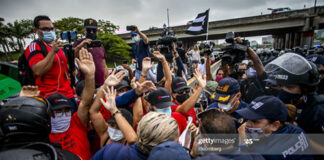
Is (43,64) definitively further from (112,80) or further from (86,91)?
(112,80)

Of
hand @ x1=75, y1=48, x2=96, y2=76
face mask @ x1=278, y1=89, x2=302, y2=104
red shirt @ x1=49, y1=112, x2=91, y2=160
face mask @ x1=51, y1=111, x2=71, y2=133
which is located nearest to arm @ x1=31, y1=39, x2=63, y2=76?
hand @ x1=75, y1=48, x2=96, y2=76

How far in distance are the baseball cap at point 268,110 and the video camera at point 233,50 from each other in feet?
4.56

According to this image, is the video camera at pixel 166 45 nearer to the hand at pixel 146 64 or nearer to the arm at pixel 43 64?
the hand at pixel 146 64

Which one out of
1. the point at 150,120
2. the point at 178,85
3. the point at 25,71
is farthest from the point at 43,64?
the point at 178,85

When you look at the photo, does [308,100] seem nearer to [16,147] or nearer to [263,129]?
[263,129]

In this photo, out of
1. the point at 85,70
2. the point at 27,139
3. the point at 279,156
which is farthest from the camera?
the point at 85,70

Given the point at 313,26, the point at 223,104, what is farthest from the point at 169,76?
the point at 313,26

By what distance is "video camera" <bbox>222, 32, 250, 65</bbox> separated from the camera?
3002 mm

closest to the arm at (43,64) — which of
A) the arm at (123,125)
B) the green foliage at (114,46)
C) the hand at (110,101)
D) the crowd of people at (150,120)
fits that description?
the crowd of people at (150,120)

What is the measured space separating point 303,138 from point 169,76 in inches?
91.3

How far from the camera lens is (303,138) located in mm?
1599

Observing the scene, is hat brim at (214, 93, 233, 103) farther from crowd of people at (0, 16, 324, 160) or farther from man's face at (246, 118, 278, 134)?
man's face at (246, 118, 278, 134)

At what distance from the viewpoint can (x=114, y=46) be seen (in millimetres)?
35031

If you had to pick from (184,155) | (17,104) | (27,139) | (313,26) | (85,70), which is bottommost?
(184,155)
